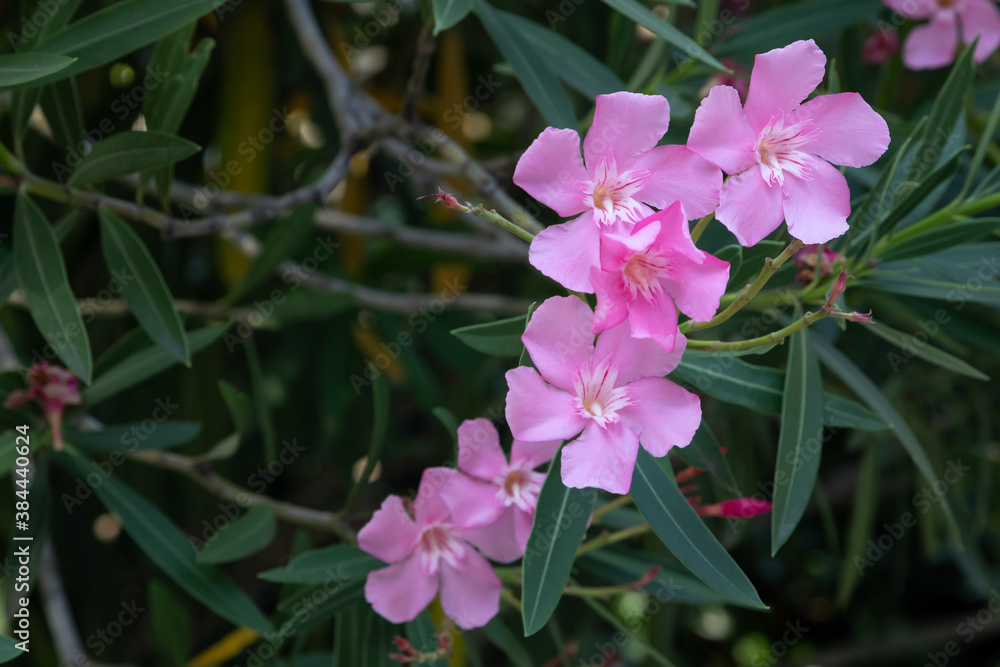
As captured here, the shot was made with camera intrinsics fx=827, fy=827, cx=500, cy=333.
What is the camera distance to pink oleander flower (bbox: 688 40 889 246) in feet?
2.36

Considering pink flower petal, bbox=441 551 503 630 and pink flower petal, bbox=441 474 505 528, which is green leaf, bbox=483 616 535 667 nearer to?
pink flower petal, bbox=441 551 503 630

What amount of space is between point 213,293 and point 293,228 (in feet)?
2.76

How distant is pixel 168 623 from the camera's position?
139 centimetres

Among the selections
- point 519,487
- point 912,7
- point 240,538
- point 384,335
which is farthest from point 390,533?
point 912,7

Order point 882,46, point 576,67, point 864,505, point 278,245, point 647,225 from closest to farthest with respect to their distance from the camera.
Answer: point 647,225 → point 576,67 → point 278,245 → point 882,46 → point 864,505

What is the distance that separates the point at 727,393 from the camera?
2.97ft

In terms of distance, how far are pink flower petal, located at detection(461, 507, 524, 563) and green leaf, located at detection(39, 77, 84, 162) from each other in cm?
76

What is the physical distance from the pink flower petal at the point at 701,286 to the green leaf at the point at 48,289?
0.67 metres

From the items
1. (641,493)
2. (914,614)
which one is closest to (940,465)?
(641,493)

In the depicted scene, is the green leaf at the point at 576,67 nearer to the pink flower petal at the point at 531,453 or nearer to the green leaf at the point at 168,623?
the pink flower petal at the point at 531,453

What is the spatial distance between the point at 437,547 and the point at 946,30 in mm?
1208

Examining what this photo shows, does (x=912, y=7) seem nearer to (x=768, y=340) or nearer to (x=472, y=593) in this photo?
(x=768, y=340)

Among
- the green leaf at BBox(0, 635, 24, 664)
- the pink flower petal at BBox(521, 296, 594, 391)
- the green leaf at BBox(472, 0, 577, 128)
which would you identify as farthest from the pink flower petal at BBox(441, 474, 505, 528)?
the green leaf at BBox(472, 0, 577, 128)

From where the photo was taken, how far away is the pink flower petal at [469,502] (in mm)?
868
